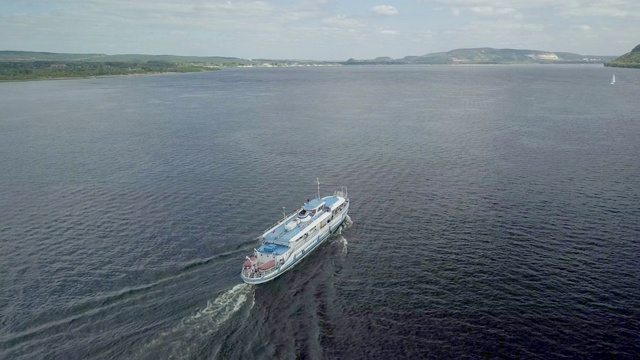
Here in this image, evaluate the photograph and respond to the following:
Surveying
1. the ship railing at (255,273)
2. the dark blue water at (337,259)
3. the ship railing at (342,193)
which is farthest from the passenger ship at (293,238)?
the dark blue water at (337,259)

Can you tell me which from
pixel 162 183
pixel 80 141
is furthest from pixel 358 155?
pixel 80 141

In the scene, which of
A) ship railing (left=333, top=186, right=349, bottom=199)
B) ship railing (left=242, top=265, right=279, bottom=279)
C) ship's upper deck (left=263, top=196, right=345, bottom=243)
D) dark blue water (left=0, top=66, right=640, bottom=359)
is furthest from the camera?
ship railing (left=333, top=186, right=349, bottom=199)

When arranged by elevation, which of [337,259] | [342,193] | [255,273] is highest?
[342,193]

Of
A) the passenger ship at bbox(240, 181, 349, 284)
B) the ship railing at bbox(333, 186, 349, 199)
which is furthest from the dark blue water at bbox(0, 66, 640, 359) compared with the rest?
the ship railing at bbox(333, 186, 349, 199)

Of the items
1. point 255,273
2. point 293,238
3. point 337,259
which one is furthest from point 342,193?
point 255,273

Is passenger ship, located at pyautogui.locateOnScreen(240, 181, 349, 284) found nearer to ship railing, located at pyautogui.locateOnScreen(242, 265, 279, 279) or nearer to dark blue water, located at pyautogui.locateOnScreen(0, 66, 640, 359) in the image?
ship railing, located at pyautogui.locateOnScreen(242, 265, 279, 279)

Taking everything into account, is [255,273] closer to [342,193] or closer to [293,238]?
[293,238]

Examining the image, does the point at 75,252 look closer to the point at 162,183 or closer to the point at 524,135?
the point at 162,183

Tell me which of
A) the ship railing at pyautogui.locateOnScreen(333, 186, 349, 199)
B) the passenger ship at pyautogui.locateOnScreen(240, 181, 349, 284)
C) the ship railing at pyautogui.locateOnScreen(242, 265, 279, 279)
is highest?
the ship railing at pyautogui.locateOnScreen(333, 186, 349, 199)

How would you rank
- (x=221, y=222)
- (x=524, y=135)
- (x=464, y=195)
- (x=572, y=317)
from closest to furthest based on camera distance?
(x=572, y=317) < (x=221, y=222) < (x=464, y=195) < (x=524, y=135)
